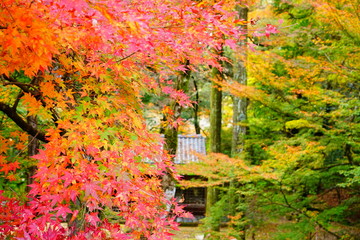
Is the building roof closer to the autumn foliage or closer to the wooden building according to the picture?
the wooden building

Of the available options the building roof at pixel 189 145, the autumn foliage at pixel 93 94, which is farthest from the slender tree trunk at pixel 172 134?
the building roof at pixel 189 145

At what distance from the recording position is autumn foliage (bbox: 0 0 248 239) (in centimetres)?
239

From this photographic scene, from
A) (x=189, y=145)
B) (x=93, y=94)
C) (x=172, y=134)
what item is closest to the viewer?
(x=93, y=94)

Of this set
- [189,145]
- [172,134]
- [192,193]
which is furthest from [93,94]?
[189,145]

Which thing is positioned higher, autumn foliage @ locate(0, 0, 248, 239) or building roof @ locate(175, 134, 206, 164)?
building roof @ locate(175, 134, 206, 164)

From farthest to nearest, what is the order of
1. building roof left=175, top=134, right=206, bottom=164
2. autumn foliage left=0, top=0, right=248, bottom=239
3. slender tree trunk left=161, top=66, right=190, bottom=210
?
building roof left=175, top=134, right=206, bottom=164
slender tree trunk left=161, top=66, right=190, bottom=210
autumn foliage left=0, top=0, right=248, bottom=239

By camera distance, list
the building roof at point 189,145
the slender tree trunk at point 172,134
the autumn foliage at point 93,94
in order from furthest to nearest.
Answer: the building roof at point 189,145
the slender tree trunk at point 172,134
the autumn foliage at point 93,94

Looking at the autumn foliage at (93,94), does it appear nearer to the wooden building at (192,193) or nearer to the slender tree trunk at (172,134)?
the slender tree trunk at (172,134)

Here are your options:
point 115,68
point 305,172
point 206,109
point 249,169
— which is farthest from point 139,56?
point 206,109

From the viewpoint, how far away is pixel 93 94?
3.41 meters

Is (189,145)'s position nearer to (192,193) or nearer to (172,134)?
(192,193)

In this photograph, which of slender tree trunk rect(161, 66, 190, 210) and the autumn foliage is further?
slender tree trunk rect(161, 66, 190, 210)

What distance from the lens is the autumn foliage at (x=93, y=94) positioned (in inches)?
94.2

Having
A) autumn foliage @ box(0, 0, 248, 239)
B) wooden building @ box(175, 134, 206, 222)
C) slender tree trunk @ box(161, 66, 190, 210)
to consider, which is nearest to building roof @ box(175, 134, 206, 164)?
wooden building @ box(175, 134, 206, 222)
